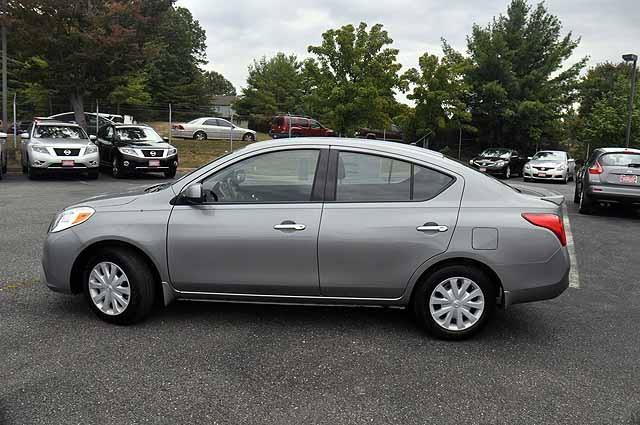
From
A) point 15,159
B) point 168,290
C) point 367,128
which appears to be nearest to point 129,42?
point 15,159

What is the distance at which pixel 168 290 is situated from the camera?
4.39m

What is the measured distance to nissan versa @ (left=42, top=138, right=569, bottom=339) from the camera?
13.6 feet

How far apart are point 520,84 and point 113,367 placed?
33511 mm

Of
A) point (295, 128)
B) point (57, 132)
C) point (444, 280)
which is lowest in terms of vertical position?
→ point (444, 280)

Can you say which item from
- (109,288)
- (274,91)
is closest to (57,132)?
(109,288)

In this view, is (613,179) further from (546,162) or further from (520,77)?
(520,77)

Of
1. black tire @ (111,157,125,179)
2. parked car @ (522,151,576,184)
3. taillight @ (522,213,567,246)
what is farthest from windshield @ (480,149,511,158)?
taillight @ (522,213,567,246)

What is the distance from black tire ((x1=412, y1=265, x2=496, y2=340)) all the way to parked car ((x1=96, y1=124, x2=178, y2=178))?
13.8m

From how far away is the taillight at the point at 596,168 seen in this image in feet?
37.0

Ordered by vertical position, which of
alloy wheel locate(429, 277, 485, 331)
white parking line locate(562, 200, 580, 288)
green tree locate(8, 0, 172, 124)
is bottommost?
white parking line locate(562, 200, 580, 288)

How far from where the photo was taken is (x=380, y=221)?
165 inches

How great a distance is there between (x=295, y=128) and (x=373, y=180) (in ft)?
86.5

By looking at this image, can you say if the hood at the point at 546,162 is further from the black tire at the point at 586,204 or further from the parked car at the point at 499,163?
the black tire at the point at 586,204

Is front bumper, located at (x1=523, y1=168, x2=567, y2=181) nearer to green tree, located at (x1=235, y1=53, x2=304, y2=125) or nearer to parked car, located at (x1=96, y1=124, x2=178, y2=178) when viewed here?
parked car, located at (x1=96, y1=124, x2=178, y2=178)
